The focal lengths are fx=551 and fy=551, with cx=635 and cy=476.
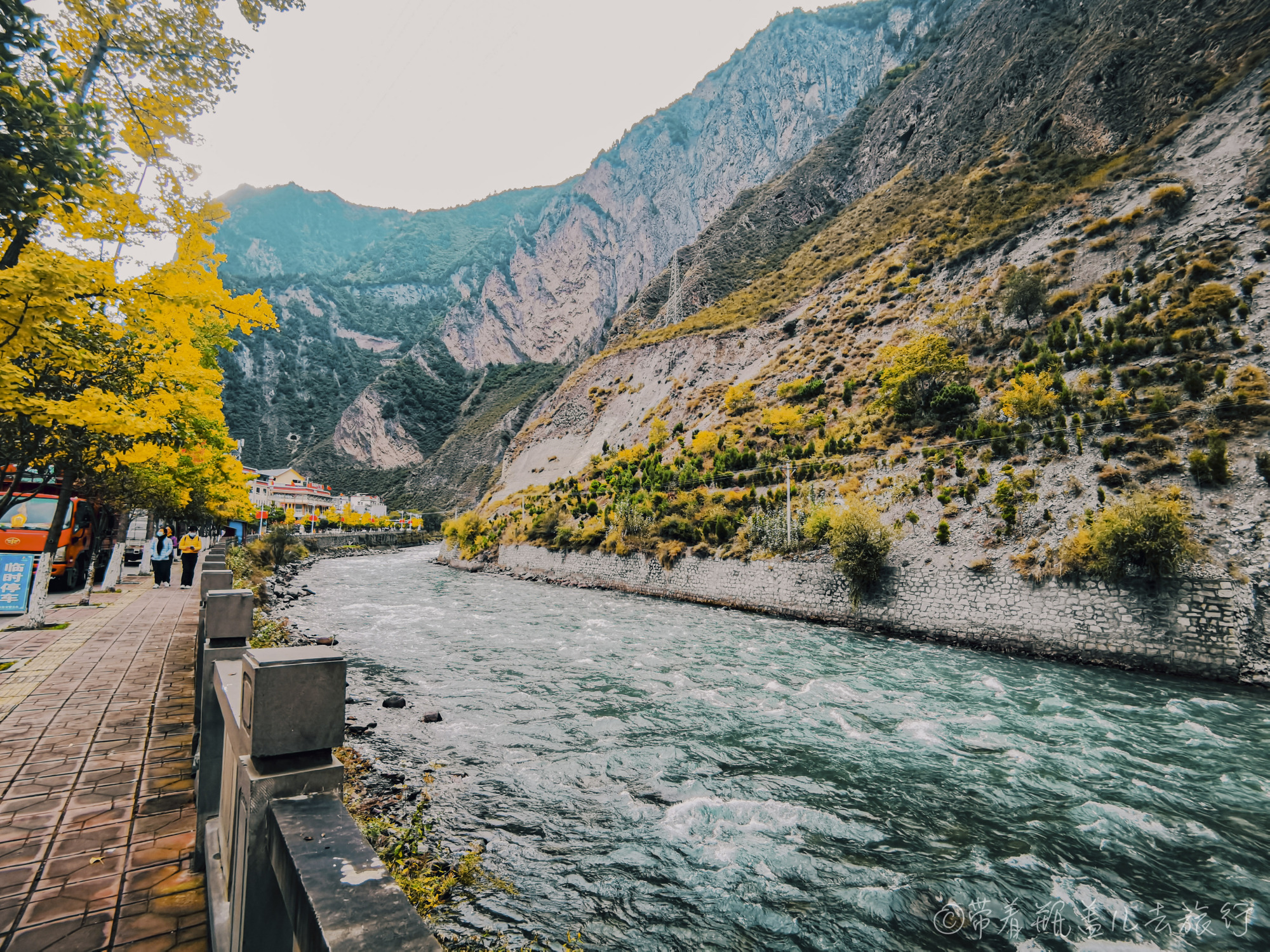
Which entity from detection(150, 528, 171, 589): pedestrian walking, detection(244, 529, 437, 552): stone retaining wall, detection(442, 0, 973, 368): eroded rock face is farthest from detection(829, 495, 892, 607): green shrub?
detection(442, 0, 973, 368): eroded rock face

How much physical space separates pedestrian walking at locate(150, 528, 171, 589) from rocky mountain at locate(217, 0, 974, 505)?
86.6 meters

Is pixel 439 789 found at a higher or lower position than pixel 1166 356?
lower

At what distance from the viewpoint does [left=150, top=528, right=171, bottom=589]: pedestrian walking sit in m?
16.6

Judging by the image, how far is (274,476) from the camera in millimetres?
92062

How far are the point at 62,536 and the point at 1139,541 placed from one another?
28.5 m

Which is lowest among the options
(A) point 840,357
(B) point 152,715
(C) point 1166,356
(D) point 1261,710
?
(D) point 1261,710

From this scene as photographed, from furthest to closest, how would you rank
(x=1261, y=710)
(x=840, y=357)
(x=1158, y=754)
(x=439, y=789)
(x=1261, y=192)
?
(x=840, y=357) → (x=1261, y=192) → (x=1261, y=710) → (x=1158, y=754) → (x=439, y=789)

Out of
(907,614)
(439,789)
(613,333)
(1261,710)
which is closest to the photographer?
(439,789)

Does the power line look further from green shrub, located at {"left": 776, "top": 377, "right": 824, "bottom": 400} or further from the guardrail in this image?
the guardrail

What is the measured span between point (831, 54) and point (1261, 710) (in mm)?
129136

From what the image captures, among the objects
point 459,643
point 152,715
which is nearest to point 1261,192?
point 459,643

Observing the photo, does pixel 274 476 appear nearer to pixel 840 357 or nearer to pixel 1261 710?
Result: pixel 840 357

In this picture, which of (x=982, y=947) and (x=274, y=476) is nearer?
(x=982, y=947)

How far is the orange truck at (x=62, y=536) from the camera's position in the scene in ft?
37.8
